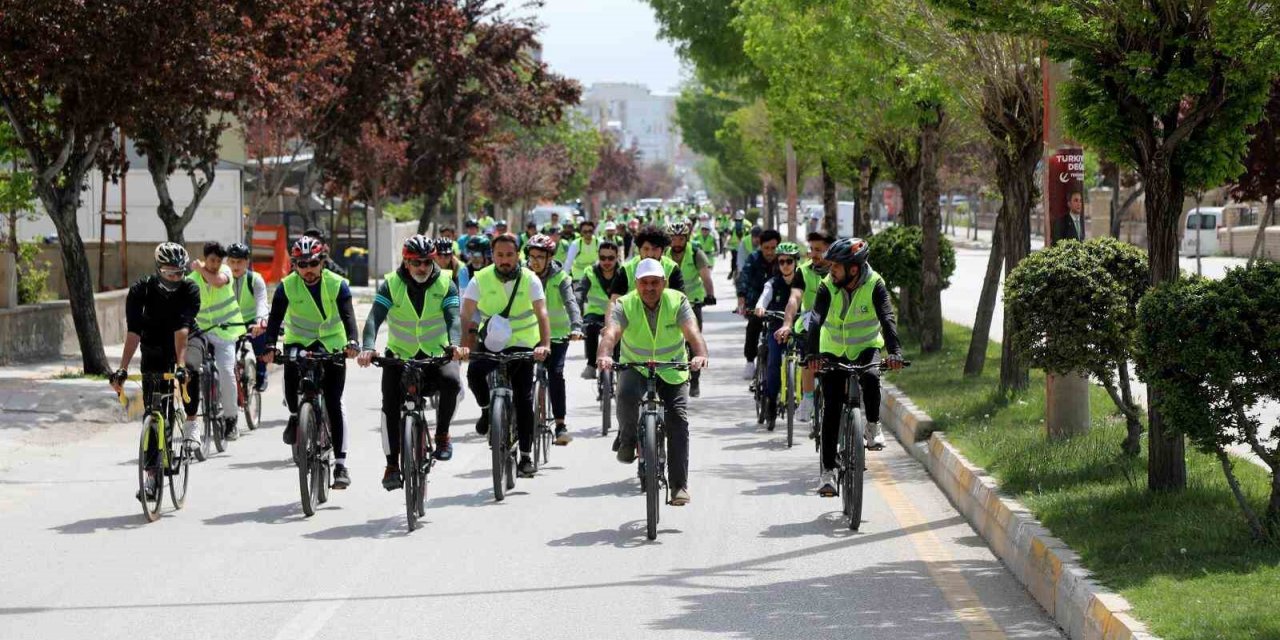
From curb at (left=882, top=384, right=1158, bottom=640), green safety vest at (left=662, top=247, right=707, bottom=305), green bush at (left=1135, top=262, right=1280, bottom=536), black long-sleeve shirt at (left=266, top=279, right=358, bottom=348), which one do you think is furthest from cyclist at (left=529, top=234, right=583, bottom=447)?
green bush at (left=1135, top=262, right=1280, bottom=536)

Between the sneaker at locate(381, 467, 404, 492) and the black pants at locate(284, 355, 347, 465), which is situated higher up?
the black pants at locate(284, 355, 347, 465)

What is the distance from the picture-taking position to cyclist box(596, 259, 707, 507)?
11.0 metres

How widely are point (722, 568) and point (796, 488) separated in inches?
126

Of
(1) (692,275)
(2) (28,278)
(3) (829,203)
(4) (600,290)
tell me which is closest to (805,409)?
(4) (600,290)

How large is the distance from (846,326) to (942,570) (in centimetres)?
243

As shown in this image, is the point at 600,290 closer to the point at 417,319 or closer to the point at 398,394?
the point at 417,319

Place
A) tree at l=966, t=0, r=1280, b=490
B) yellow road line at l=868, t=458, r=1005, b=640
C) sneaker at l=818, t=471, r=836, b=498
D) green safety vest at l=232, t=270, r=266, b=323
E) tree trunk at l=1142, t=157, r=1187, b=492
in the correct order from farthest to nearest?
green safety vest at l=232, t=270, r=266, b=323 < sneaker at l=818, t=471, r=836, b=498 < tree trunk at l=1142, t=157, r=1187, b=492 < tree at l=966, t=0, r=1280, b=490 < yellow road line at l=868, t=458, r=1005, b=640

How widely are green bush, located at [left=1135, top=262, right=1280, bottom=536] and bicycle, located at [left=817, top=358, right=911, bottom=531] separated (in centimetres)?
233

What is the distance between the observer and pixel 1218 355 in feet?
27.9

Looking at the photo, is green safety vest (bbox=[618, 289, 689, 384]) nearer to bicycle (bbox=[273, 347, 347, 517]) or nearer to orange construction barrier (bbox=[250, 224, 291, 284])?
bicycle (bbox=[273, 347, 347, 517])

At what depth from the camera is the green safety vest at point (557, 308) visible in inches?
561

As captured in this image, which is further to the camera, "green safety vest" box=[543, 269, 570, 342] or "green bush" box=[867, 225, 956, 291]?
"green bush" box=[867, 225, 956, 291]

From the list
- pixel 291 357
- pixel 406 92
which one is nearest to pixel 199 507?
pixel 291 357

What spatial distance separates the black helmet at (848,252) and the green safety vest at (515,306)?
222 cm
